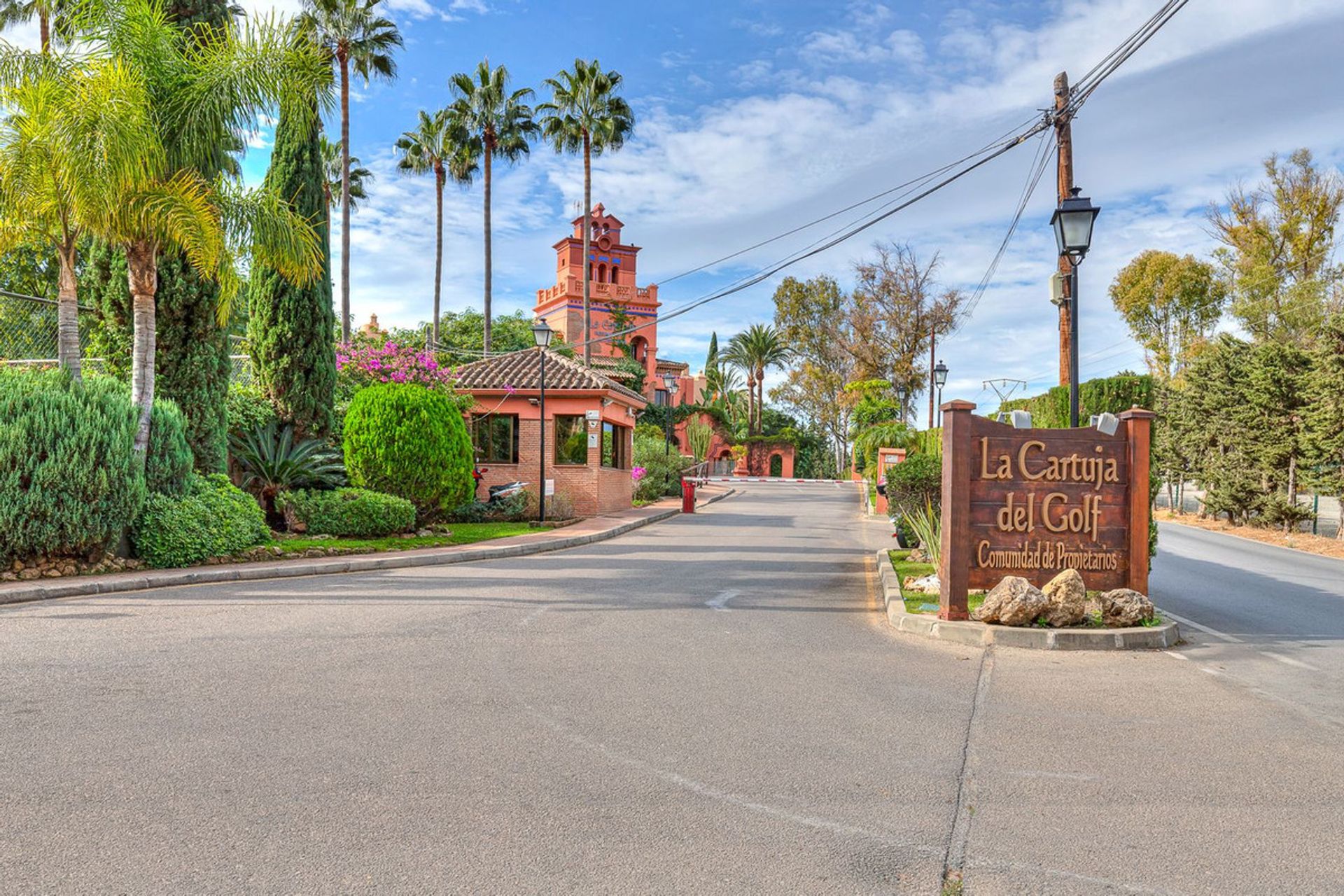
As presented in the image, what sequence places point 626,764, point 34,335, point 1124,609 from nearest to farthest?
point 626,764, point 1124,609, point 34,335

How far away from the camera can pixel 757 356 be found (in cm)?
6738

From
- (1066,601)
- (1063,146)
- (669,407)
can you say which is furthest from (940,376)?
(1066,601)

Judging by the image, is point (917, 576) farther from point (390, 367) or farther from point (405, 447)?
point (390, 367)

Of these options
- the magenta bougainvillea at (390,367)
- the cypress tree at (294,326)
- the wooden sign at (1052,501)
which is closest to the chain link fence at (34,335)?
the cypress tree at (294,326)

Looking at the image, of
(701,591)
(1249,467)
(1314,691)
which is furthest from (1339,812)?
(1249,467)

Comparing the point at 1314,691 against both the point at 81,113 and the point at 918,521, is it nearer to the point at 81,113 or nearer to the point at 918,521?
the point at 918,521

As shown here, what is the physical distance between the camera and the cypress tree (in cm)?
1844

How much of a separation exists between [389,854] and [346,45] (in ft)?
112

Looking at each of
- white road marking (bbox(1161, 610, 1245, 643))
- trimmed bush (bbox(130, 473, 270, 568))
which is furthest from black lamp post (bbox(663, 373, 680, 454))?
white road marking (bbox(1161, 610, 1245, 643))

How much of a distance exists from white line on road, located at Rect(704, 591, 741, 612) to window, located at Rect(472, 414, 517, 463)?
14.5 m

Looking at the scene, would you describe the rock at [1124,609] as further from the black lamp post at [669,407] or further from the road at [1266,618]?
the black lamp post at [669,407]

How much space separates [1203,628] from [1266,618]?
135 centimetres

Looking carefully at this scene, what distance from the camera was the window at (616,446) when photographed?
25406mm

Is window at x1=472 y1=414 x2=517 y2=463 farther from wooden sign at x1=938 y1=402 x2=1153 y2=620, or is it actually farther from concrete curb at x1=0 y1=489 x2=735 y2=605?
wooden sign at x1=938 y1=402 x2=1153 y2=620
